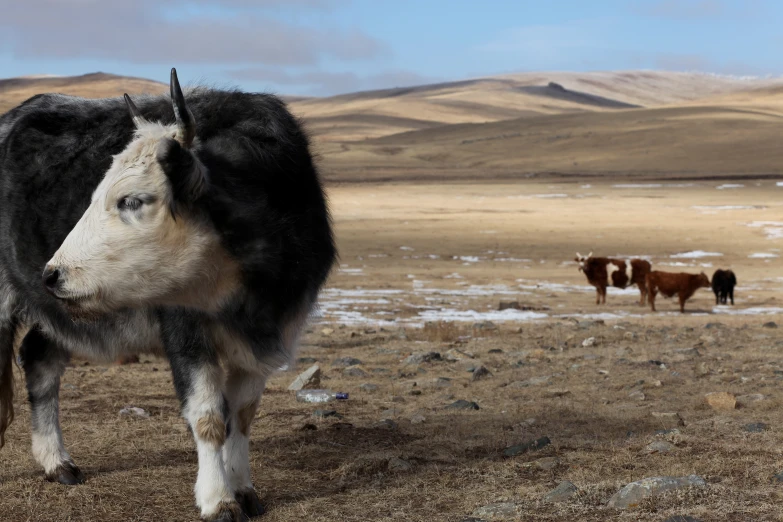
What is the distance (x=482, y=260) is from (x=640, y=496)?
19.5 m

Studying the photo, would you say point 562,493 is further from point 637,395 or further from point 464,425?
point 637,395

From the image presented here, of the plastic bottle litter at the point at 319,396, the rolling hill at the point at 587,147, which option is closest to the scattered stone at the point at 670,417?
the plastic bottle litter at the point at 319,396

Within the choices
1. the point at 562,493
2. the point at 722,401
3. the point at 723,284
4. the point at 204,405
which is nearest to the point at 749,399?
the point at 722,401

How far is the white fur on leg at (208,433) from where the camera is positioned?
490 centimetres

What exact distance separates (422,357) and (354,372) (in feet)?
2.71

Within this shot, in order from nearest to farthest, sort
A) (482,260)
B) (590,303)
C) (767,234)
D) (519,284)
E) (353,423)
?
(353,423) → (590,303) → (519,284) → (482,260) → (767,234)

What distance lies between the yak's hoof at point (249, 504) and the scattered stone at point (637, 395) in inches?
146

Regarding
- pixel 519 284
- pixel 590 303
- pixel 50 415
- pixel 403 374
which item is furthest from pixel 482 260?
pixel 50 415

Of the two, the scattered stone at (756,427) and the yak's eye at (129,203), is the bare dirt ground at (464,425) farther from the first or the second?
the yak's eye at (129,203)

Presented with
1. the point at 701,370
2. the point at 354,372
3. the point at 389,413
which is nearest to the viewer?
the point at 389,413

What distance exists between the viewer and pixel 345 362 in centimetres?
973

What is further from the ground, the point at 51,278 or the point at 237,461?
the point at 51,278

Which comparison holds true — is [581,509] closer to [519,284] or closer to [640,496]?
[640,496]

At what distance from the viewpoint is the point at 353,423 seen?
7113mm
